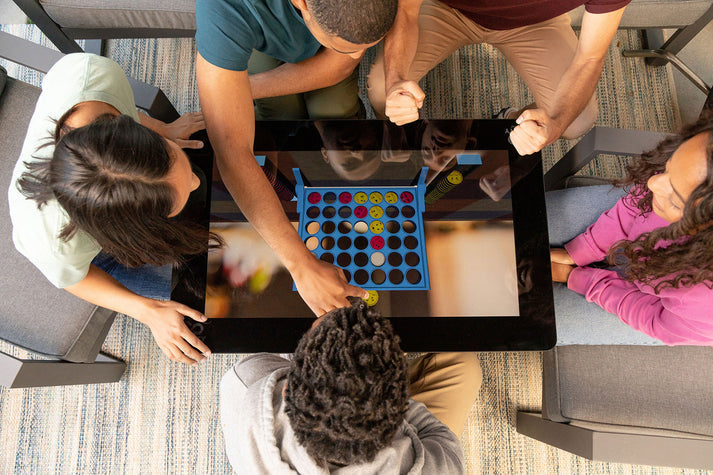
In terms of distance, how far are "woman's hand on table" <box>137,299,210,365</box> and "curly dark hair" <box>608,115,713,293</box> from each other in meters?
0.88

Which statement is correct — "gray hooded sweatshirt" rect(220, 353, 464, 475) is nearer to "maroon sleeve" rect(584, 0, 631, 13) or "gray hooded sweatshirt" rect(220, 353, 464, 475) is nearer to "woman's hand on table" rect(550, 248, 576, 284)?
"woman's hand on table" rect(550, 248, 576, 284)

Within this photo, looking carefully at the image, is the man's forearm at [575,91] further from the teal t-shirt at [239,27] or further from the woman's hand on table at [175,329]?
the woman's hand on table at [175,329]

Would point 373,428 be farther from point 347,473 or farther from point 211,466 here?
point 211,466

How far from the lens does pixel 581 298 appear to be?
3.17 ft

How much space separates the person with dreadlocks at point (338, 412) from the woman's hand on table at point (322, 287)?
0.15 m

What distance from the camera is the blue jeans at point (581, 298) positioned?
938 millimetres

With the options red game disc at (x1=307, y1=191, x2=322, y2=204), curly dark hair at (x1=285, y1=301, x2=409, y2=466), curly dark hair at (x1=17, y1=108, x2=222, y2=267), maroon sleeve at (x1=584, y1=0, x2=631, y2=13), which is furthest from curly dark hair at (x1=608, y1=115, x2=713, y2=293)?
curly dark hair at (x1=17, y1=108, x2=222, y2=267)

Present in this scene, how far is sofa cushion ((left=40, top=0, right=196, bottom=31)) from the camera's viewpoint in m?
1.17

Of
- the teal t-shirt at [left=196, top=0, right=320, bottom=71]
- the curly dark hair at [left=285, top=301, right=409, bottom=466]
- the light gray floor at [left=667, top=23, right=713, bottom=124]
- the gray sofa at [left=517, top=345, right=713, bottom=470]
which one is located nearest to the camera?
the curly dark hair at [left=285, top=301, right=409, bottom=466]

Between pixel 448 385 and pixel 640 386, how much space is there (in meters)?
0.42

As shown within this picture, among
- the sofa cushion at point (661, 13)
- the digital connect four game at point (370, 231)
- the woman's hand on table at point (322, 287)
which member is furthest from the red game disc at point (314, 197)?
the sofa cushion at point (661, 13)

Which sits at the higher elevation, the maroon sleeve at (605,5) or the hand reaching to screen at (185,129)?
the maroon sleeve at (605,5)

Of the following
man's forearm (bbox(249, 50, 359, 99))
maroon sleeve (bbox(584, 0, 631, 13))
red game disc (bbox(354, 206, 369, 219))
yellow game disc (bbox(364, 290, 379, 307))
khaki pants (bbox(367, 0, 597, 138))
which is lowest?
yellow game disc (bbox(364, 290, 379, 307))

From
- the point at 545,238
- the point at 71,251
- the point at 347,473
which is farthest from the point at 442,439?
the point at 71,251
